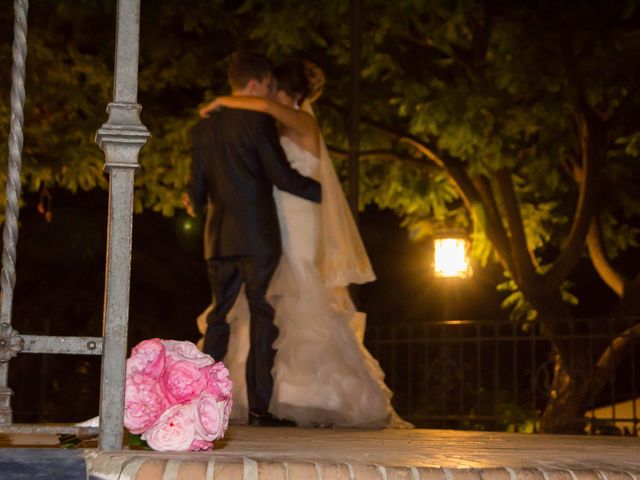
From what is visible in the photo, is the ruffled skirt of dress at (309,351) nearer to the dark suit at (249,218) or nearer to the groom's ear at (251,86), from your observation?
the dark suit at (249,218)

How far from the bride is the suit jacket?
133 millimetres

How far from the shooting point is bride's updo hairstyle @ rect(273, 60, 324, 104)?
741cm

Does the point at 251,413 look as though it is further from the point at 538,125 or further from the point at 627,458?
the point at 538,125

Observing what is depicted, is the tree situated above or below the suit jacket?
above

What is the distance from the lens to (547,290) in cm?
1286

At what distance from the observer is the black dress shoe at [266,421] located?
6.70m

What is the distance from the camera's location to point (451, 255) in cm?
1326

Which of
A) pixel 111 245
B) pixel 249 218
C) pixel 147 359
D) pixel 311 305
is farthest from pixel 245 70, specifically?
pixel 111 245

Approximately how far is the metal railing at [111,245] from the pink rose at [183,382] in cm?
37

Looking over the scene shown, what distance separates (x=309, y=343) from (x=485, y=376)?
13.5 m

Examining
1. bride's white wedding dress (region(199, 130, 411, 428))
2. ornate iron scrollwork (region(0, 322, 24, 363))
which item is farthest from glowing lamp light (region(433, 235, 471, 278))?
ornate iron scrollwork (region(0, 322, 24, 363))

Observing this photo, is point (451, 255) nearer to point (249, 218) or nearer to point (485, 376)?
point (249, 218)

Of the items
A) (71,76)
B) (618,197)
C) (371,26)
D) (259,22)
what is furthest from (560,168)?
(71,76)

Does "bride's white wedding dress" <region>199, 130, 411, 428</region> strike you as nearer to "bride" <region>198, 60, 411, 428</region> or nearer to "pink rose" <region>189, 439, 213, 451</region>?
"bride" <region>198, 60, 411, 428</region>
